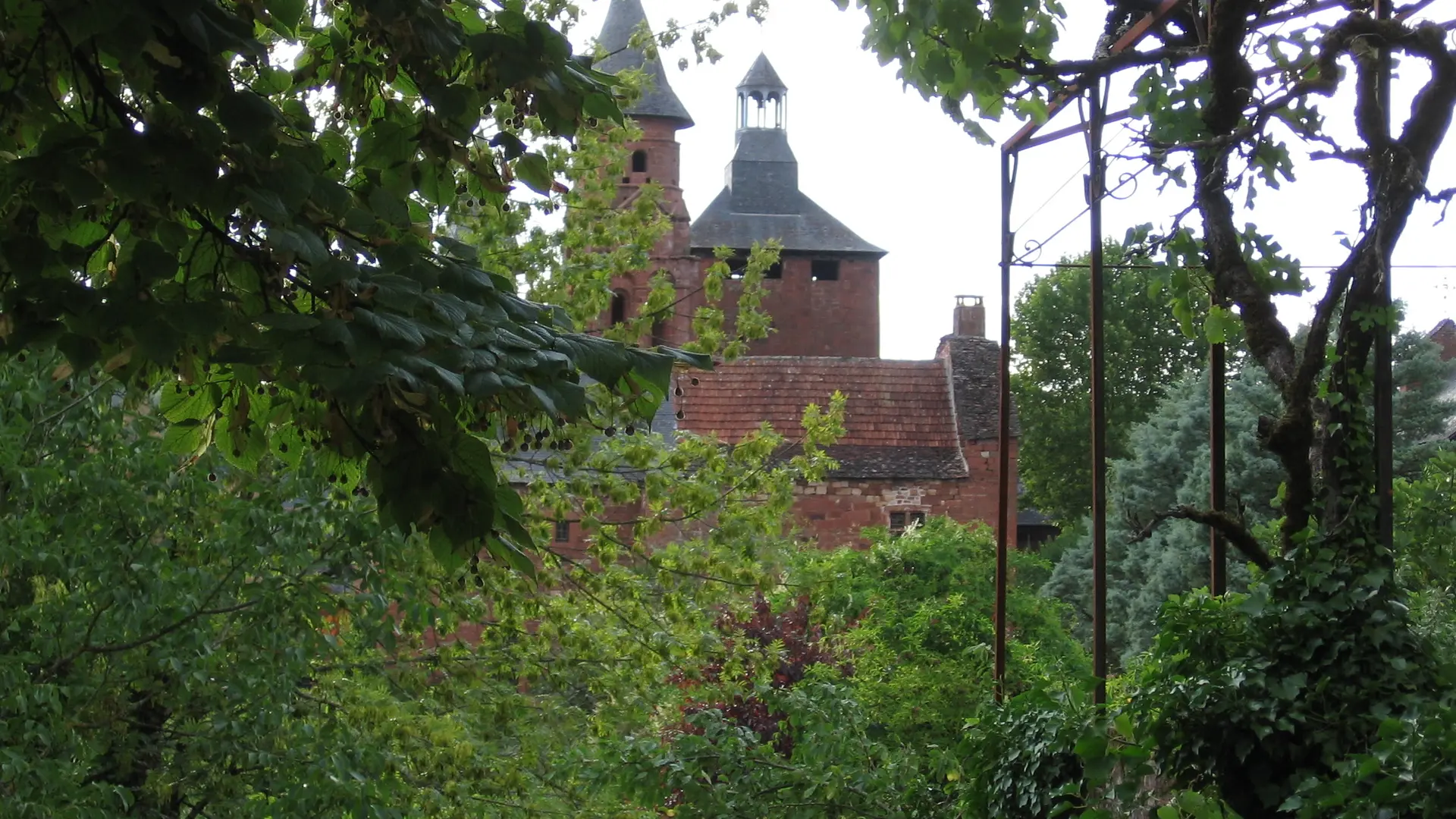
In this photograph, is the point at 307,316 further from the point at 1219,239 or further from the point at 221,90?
the point at 1219,239

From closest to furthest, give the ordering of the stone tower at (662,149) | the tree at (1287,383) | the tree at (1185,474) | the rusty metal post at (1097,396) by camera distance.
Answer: the tree at (1287,383)
the rusty metal post at (1097,396)
the tree at (1185,474)
the stone tower at (662,149)

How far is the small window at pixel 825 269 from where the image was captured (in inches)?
1996

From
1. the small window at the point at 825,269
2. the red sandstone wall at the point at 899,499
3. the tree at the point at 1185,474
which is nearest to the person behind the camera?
the tree at the point at 1185,474

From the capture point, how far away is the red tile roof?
3381 centimetres

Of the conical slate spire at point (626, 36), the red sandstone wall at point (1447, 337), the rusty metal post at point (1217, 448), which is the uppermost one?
the conical slate spire at point (626, 36)

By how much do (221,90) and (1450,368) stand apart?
27472 mm

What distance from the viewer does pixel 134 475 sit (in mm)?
7168

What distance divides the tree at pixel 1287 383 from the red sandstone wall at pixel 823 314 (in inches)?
1751

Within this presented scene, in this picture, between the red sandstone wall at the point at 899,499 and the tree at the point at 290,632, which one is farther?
the red sandstone wall at the point at 899,499

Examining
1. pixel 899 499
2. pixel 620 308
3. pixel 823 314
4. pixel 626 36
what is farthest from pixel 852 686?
pixel 823 314

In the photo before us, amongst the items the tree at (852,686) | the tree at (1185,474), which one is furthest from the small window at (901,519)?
the tree at (1185,474)

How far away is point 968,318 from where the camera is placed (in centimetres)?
3697

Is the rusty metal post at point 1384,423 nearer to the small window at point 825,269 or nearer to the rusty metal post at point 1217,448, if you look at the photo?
the rusty metal post at point 1217,448

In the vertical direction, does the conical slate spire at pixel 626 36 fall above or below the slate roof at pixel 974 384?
above
